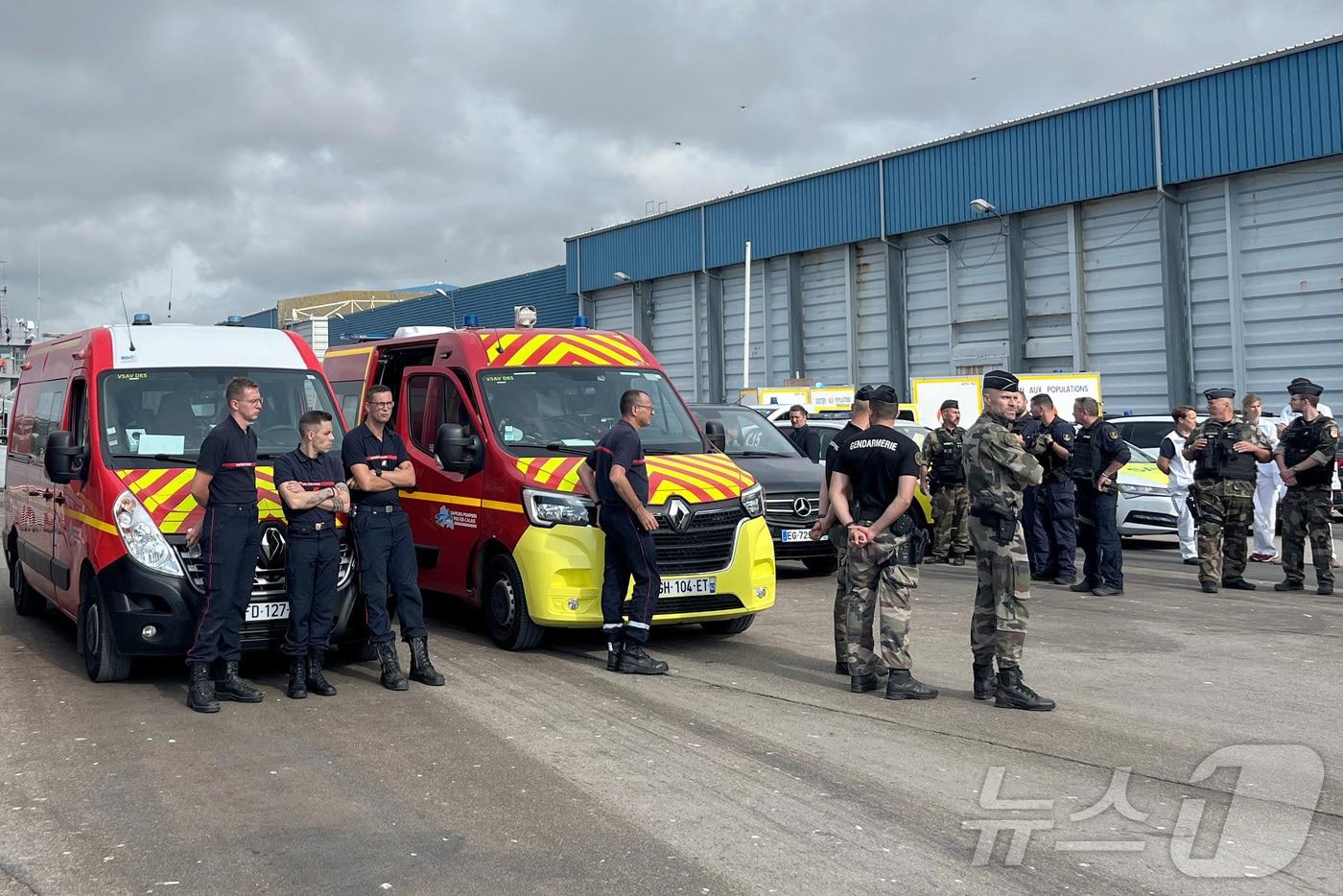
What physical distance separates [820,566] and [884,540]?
6.95m

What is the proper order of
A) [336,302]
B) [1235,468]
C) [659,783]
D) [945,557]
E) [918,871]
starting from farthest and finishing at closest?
[336,302] → [945,557] → [1235,468] → [659,783] → [918,871]

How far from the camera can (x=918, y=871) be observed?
459cm

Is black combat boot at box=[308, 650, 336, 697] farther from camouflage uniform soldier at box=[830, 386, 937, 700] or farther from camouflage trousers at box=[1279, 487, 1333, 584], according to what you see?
camouflage trousers at box=[1279, 487, 1333, 584]

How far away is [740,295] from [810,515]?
25.9 meters

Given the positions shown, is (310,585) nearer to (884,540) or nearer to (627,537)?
(627,537)

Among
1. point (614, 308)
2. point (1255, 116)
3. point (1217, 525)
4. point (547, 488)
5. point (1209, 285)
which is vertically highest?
point (1255, 116)

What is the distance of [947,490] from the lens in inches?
576

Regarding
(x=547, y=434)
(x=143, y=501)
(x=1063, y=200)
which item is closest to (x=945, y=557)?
(x=547, y=434)

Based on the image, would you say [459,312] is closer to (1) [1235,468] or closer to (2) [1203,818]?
(1) [1235,468]

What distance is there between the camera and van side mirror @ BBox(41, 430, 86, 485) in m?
7.78

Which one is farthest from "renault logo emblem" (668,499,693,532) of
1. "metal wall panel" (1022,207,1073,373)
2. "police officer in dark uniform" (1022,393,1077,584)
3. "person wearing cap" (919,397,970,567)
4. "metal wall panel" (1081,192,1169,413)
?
"metal wall panel" (1022,207,1073,373)

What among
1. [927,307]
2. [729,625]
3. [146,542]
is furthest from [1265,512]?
[927,307]

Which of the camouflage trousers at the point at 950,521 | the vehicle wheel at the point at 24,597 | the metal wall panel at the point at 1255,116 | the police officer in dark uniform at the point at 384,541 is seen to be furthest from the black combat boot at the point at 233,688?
the metal wall panel at the point at 1255,116

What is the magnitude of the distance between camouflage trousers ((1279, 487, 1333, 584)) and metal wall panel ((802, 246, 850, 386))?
22.6 m
